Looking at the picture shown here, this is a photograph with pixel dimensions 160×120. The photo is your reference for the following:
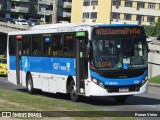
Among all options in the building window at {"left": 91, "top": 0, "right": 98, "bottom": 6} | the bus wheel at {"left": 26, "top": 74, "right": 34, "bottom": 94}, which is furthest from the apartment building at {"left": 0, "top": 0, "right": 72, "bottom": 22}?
the bus wheel at {"left": 26, "top": 74, "right": 34, "bottom": 94}

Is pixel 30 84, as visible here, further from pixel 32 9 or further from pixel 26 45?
pixel 32 9

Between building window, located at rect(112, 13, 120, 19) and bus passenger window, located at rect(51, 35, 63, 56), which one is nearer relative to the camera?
bus passenger window, located at rect(51, 35, 63, 56)

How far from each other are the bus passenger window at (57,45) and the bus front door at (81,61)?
152 centimetres

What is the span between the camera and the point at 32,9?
417 ft

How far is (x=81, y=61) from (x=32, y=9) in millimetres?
109940

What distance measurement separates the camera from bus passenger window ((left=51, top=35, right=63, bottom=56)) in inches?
798

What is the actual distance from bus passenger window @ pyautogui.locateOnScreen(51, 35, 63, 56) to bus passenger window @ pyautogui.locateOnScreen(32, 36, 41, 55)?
1.53m

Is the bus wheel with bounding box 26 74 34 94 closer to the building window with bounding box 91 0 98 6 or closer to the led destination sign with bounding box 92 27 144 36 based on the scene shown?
the led destination sign with bounding box 92 27 144 36

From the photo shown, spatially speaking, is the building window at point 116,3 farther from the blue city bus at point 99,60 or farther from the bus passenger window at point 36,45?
the blue city bus at point 99,60

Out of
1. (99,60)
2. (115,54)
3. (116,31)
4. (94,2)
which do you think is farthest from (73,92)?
(94,2)

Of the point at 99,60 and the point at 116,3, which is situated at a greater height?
the point at 99,60

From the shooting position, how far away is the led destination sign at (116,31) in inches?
711

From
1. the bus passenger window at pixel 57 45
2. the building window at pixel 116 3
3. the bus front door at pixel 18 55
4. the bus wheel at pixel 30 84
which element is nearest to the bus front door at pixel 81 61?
the bus passenger window at pixel 57 45

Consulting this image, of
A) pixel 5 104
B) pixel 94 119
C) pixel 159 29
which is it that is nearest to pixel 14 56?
pixel 5 104
